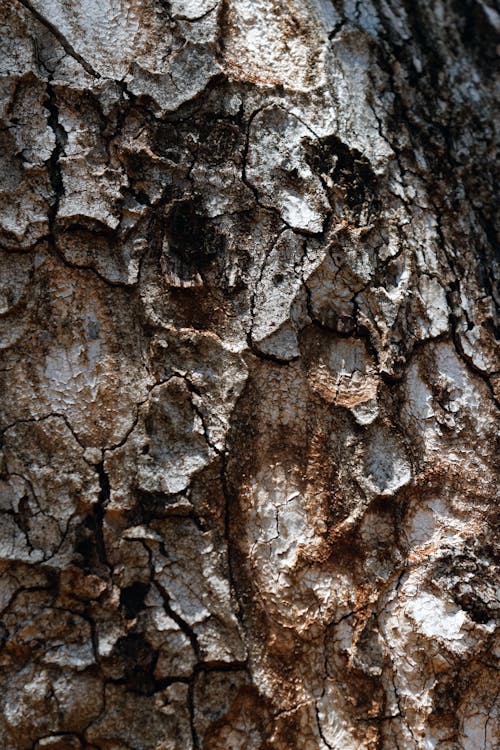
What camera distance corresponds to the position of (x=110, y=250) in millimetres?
1155

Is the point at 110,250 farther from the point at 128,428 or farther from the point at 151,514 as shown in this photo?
the point at 151,514

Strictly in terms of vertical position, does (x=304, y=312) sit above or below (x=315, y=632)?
above

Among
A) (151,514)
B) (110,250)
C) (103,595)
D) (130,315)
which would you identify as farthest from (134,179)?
(103,595)

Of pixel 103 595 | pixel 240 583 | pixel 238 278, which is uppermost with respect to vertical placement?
pixel 238 278

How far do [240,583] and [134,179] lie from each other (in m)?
0.73

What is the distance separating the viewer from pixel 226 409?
1.14 m

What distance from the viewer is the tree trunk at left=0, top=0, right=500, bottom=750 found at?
1062mm

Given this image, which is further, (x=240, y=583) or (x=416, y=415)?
(x=416, y=415)

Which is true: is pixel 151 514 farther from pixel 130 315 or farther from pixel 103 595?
pixel 130 315

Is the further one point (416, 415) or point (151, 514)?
point (416, 415)

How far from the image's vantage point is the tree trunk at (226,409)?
1.06 m

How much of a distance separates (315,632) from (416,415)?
16.9 inches

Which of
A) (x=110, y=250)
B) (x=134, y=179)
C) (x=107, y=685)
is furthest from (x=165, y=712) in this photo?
(x=134, y=179)

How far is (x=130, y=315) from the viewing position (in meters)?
1.15
